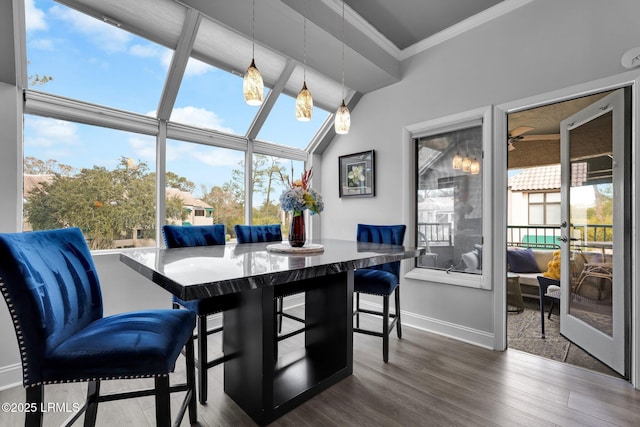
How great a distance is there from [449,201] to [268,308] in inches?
90.2

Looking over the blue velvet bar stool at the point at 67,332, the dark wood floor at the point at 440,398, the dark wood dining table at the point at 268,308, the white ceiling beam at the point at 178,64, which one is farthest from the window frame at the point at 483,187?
the blue velvet bar stool at the point at 67,332

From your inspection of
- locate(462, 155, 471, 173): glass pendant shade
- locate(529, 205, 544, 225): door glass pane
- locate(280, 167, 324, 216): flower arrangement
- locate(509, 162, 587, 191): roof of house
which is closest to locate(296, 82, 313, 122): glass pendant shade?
locate(280, 167, 324, 216): flower arrangement

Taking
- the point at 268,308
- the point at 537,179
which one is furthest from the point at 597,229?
the point at 537,179

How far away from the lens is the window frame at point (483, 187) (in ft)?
8.49

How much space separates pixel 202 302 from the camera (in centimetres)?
176

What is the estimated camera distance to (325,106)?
3.76m

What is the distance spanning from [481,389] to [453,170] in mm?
1964

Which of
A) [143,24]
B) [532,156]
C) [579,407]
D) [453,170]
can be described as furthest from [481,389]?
[532,156]

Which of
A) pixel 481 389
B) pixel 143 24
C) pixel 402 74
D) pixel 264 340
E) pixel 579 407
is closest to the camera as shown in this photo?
pixel 264 340

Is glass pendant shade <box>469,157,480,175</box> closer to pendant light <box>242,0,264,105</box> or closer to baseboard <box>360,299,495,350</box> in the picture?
baseboard <box>360,299,495,350</box>

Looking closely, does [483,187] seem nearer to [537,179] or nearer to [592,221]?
[592,221]

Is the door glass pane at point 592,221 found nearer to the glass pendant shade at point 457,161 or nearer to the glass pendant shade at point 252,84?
the glass pendant shade at point 457,161

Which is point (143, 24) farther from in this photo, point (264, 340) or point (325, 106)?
point (264, 340)

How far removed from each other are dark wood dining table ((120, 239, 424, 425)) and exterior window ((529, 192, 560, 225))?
7.69m
